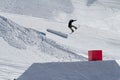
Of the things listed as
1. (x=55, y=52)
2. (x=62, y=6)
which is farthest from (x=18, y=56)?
(x=62, y=6)

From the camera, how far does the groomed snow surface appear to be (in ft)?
37.7

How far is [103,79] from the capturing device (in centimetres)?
353

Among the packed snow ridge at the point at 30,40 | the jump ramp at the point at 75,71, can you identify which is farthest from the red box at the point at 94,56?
the packed snow ridge at the point at 30,40

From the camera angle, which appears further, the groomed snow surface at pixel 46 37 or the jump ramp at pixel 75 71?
the groomed snow surface at pixel 46 37

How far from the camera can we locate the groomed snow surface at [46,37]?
11.5 meters

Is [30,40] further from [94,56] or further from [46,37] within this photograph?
[94,56]

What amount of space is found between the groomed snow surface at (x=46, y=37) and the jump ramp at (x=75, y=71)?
5392mm

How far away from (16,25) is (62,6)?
32.5 ft

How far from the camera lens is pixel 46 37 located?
14062 millimetres

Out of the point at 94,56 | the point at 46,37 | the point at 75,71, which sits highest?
the point at 94,56

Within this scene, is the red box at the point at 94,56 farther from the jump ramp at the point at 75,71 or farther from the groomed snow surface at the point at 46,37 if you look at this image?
the groomed snow surface at the point at 46,37

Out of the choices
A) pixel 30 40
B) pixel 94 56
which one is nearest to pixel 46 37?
pixel 30 40

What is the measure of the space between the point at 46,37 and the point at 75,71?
34.3 ft

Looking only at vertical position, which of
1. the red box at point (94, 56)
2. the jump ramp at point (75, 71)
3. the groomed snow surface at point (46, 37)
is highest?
the red box at point (94, 56)
